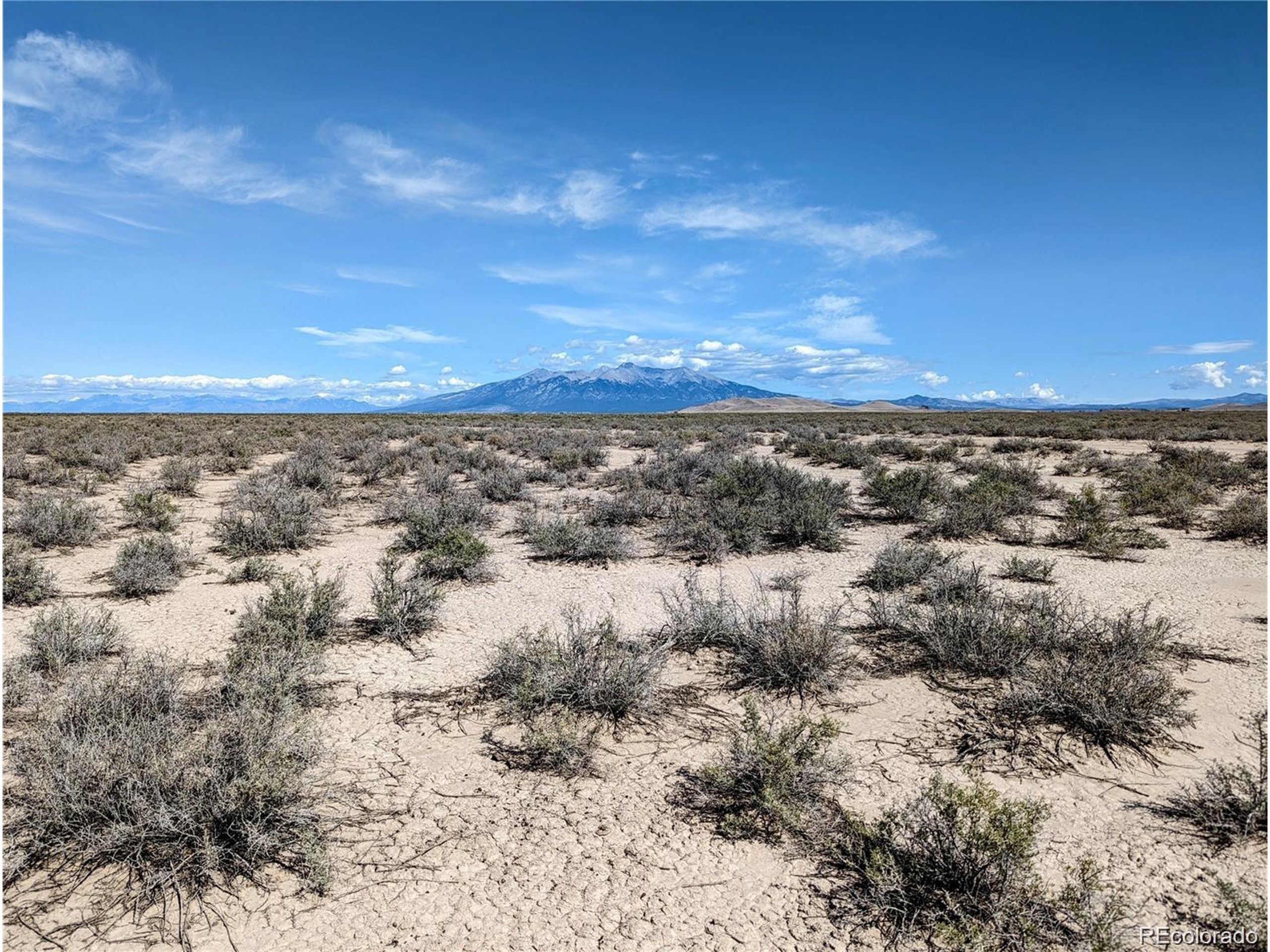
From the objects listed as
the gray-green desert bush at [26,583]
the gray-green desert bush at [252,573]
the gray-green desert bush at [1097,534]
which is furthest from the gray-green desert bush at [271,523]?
the gray-green desert bush at [1097,534]

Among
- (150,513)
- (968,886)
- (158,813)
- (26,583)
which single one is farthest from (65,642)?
(968,886)

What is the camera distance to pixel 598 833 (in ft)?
12.2

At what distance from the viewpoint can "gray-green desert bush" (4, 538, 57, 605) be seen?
725cm

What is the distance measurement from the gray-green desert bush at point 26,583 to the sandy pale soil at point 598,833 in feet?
1.07

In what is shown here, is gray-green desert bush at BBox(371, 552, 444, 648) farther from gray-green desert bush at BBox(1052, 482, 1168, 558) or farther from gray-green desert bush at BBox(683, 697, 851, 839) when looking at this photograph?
gray-green desert bush at BBox(1052, 482, 1168, 558)

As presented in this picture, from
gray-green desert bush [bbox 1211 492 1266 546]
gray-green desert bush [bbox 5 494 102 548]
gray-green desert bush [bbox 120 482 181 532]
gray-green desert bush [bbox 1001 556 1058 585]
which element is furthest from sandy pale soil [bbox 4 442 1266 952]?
gray-green desert bush [bbox 1211 492 1266 546]

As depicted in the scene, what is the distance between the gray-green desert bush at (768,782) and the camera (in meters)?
3.69

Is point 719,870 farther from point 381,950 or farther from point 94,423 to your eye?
point 94,423

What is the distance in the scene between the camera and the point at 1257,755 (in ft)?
13.9

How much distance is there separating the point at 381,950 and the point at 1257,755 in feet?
18.5

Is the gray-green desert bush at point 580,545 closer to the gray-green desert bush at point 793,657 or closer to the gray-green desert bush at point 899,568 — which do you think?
the gray-green desert bush at point 899,568

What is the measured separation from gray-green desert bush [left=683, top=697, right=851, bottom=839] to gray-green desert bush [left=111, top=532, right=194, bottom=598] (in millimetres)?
7421

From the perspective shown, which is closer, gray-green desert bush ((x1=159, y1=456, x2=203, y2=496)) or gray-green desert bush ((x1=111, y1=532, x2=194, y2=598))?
gray-green desert bush ((x1=111, y1=532, x2=194, y2=598))

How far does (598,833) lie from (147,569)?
7.34 metres
